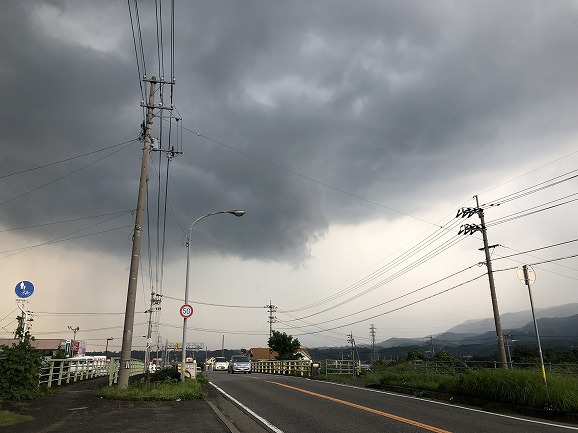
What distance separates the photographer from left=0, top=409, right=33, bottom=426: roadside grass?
29.2 feet

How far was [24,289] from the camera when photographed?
1349 centimetres

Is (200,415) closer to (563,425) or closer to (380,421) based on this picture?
(380,421)

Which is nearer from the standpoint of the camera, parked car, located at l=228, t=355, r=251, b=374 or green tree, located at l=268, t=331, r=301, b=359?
parked car, located at l=228, t=355, r=251, b=374

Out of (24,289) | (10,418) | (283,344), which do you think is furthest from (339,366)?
(283,344)

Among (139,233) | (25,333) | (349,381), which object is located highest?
(139,233)

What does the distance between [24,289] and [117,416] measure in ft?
19.9

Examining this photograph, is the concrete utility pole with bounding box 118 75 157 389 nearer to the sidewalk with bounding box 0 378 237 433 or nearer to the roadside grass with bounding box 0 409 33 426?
the sidewalk with bounding box 0 378 237 433

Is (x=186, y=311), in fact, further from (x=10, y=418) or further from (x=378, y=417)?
(x=378, y=417)

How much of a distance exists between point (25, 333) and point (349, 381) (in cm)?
1789

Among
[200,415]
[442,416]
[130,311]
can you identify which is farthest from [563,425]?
[130,311]

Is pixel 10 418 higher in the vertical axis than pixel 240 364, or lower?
higher

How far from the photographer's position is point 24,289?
1349 centimetres

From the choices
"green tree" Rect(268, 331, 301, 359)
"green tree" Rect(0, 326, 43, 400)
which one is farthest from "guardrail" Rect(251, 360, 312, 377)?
"green tree" Rect(0, 326, 43, 400)

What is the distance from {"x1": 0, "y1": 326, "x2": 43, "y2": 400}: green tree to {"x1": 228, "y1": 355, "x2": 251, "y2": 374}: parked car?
29904 millimetres
